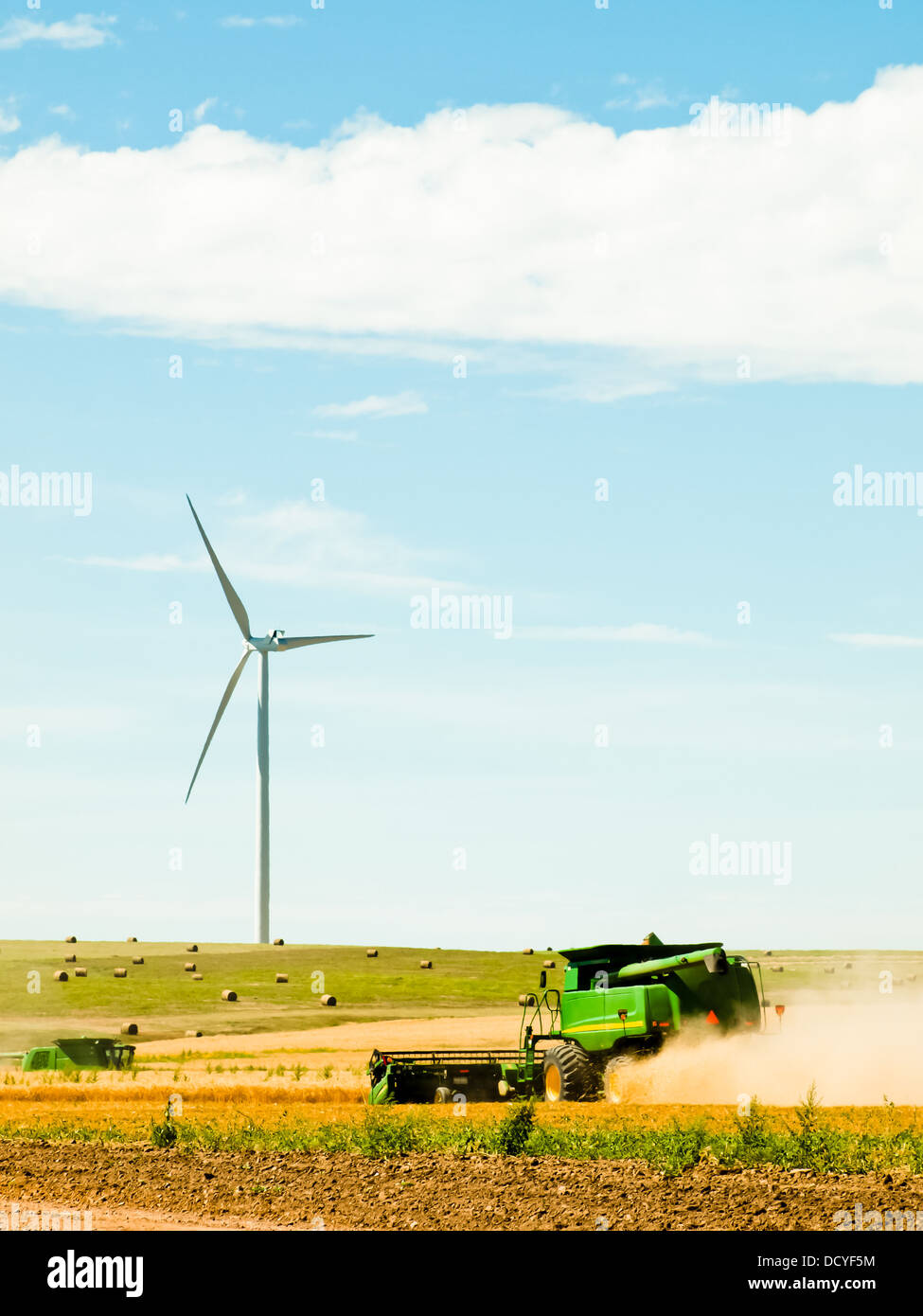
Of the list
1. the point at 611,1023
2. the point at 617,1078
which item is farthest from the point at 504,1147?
the point at 611,1023

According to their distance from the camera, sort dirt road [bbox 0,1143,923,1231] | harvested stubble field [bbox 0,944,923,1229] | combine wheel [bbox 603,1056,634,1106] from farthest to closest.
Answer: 1. combine wheel [bbox 603,1056,634,1106]
2. harvested stubble field [bbox 0,944,923,1229]
3. dirt road [bbox 0,1143,923,1231]

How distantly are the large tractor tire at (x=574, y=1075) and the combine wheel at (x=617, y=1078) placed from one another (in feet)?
1.05

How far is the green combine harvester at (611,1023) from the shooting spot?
3116 cm

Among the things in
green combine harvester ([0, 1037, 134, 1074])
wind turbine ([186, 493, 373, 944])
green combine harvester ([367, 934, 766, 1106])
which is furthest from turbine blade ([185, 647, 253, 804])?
green combine harvester ([367, 934, 766, 1106])

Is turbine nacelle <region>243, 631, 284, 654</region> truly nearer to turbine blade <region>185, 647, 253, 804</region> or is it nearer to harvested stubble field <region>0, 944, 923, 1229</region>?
turbine blade <region>185, 647, 253, 804</region>

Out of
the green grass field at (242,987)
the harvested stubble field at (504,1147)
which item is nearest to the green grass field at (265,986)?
the green grass field at (242,987)

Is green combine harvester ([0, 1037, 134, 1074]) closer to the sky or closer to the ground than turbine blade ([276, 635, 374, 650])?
closer to the ground

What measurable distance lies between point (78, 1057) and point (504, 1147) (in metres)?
31.6

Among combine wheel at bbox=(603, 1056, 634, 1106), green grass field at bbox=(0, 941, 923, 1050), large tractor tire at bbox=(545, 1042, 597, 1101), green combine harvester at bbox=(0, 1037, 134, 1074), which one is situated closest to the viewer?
combine wheel at bbox=(603, 1056, 634, 1106)

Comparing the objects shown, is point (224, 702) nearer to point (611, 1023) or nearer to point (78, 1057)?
point (78, 1057)

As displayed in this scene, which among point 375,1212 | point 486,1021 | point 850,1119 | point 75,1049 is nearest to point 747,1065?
point 850,1119

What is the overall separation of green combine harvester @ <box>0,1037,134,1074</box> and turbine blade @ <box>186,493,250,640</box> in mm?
29006

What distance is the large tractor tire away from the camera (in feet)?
102
